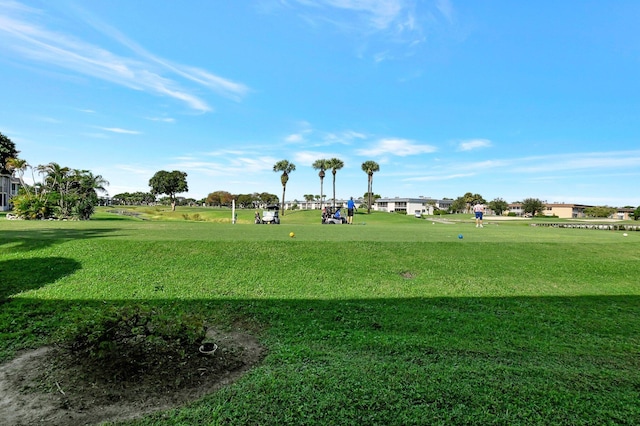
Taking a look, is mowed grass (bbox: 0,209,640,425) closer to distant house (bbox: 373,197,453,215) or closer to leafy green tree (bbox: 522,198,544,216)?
leafy green tree (bbox: 522,198,544,216)

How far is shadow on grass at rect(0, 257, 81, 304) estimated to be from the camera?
7.34 meters

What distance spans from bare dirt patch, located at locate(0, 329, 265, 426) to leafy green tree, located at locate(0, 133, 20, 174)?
145 ft

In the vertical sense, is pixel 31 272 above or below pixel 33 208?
below

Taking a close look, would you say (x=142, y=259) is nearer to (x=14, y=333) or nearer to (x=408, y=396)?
(x=14, y=333)

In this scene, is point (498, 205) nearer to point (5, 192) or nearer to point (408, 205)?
point (408, 205)

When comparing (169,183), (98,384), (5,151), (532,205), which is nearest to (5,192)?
(5,151)

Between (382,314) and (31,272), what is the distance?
787 cm

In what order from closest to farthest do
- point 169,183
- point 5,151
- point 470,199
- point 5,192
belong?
point 5,151 → point 5,192 → point 169,183 → point 470,199

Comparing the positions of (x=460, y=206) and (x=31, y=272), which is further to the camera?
(x=460, y=206)

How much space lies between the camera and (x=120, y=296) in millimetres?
7199

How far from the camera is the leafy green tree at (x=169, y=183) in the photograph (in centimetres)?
9125

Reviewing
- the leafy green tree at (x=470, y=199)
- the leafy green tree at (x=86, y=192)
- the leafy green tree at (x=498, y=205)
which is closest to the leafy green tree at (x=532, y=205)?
the leafy green tree at (x=498, y=205)

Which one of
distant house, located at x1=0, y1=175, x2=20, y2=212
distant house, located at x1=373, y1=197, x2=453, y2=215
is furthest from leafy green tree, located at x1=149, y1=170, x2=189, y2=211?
distant house, located at x1=373, y1=197, x2=453, y2=215

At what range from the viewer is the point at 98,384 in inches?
152
